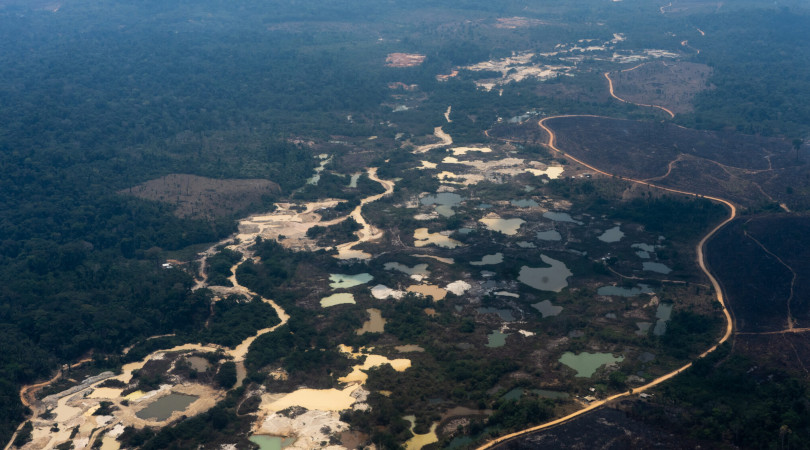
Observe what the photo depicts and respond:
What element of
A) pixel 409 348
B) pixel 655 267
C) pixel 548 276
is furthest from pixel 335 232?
pixel 655 267

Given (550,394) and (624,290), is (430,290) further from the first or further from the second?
(550,394)

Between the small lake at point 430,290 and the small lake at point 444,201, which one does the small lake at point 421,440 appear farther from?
the small lake at point 444,201

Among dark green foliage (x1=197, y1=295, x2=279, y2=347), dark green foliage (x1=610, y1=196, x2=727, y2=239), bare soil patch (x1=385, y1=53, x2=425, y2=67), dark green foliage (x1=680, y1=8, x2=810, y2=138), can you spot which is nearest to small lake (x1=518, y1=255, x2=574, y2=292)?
dark green foliage (x1=610, y1=196, x2=727, y2=239)

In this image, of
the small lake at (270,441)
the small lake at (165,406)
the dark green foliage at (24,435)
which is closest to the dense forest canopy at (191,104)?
the dark green foliage at (24,435)

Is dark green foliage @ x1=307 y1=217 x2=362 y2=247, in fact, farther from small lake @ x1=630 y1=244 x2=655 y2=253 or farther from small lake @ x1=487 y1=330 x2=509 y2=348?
small lake @ x1=630 y1=244 x2=655 y2=253

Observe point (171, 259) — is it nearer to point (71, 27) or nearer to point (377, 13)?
point (71, 27)

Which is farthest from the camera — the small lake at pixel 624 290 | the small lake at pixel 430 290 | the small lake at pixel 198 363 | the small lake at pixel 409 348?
the small lake at pixel 430 290
